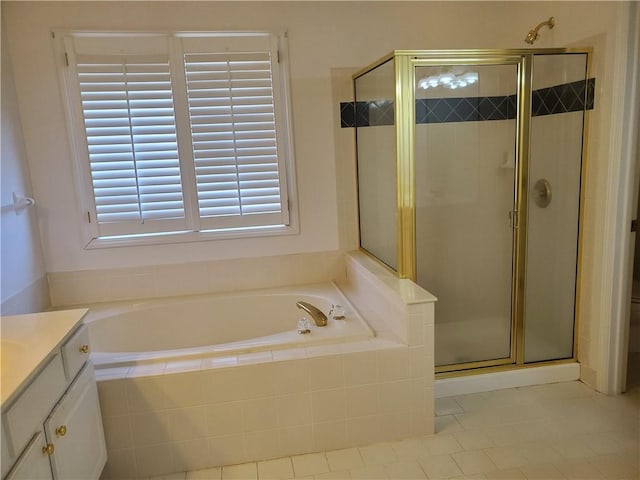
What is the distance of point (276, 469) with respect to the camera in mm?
2023

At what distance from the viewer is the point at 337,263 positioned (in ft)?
10.3

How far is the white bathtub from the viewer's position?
8.78 feet

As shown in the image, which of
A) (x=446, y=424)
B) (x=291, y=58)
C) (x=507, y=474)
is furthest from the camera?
(x=291, y=58)

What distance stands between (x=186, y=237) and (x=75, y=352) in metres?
1.29

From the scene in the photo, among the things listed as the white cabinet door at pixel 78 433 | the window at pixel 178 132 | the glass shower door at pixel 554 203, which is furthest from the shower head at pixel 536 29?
the white cabinet door at pixel 78 433

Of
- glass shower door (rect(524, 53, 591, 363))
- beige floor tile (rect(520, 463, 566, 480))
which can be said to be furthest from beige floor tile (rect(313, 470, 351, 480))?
glass shower door (rect(524, 53, 591, 363))

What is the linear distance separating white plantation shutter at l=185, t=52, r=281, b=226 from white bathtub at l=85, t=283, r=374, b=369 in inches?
19.6

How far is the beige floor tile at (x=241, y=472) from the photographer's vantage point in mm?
1985

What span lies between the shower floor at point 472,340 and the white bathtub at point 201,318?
0.61 meters

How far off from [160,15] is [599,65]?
7.72ft

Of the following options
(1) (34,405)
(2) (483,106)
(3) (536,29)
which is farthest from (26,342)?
(3) (536,29)

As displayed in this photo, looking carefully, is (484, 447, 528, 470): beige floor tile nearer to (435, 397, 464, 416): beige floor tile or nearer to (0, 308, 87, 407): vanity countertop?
(435, 397, 464, 416): beige floor tile

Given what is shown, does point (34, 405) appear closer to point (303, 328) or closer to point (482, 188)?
point (303, 328)

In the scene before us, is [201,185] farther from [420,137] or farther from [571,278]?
[571,278]
